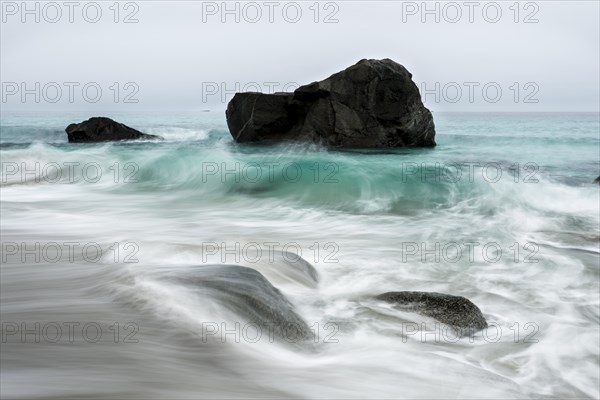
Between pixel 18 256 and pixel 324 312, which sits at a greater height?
pixel 18 256

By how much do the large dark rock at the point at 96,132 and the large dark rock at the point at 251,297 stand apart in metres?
27.3

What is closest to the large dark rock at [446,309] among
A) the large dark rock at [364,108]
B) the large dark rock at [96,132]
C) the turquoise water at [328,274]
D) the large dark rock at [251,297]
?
the turquoise water at [328,274]

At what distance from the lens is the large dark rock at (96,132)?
30.3m

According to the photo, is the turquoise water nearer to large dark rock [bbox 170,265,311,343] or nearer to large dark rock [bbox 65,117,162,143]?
large dark rock [bbox 170,265,311,343]

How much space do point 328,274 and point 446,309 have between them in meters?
1.88

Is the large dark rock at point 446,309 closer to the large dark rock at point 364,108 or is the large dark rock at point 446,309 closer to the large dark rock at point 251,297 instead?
the large dark rock at point 251,297

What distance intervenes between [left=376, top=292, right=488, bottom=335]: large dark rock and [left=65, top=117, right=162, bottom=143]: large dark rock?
27.7m

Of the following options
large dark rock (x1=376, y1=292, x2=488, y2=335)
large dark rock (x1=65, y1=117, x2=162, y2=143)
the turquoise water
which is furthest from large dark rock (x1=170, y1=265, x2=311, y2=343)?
large dark rock (x1=65, y1=117, x2=162, y2=143)

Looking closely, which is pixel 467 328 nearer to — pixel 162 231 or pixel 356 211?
pixel 162 231

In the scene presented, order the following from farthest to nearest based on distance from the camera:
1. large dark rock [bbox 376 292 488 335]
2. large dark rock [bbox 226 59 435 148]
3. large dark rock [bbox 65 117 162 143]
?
large dark rock [bbox 65 117 162 143], large dark rock [bbox 226 59 435 148], large dark rock [bbox 376 292 488 335]

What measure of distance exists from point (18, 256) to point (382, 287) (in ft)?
13.1

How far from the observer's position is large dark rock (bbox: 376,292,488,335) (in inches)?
192

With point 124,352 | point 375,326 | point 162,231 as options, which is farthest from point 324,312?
point 162,231

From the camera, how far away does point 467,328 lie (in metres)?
4.83
